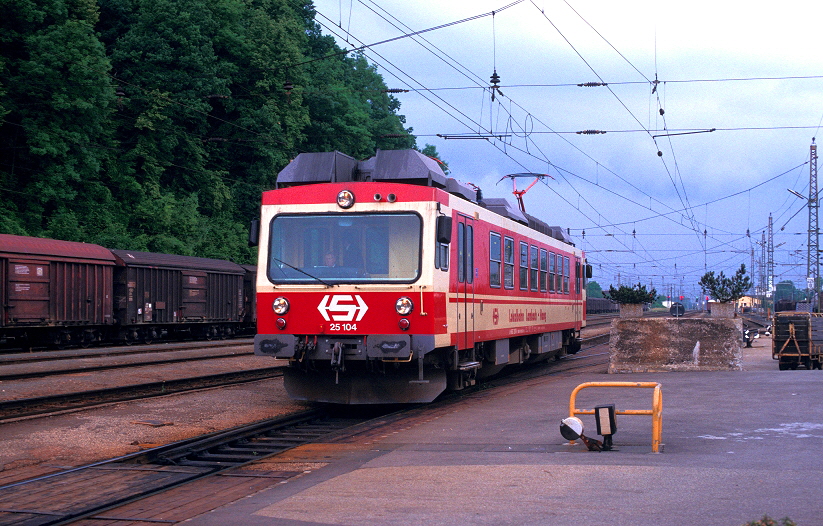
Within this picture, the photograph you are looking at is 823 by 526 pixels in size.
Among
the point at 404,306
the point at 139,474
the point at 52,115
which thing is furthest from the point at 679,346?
the point at 52,115

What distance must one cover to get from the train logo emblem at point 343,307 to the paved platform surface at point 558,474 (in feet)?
5.53

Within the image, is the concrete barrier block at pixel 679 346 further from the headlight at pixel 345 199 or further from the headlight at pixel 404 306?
the headlight at pixel 345 199

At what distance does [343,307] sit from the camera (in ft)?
41.1

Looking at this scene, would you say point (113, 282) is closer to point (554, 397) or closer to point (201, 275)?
point (201, 275)

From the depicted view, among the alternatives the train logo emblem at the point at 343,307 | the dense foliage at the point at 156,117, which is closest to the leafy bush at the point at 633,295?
the train logo emblem at the point at 343,307

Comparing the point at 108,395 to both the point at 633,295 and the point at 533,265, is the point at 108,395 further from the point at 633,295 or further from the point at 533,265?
the point at 633,295

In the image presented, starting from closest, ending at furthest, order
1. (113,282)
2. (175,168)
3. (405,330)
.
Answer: (405,330) < (113,282) < (175,168)

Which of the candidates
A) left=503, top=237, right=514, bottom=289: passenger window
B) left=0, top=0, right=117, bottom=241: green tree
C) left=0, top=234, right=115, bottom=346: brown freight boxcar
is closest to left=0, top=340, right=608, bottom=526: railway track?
left=503, top=237, right=514, bottom=289: passenger window

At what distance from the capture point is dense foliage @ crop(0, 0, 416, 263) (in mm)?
41438

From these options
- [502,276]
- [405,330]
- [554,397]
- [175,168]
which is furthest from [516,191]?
[175,168]

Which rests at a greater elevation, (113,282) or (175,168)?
(175,168)

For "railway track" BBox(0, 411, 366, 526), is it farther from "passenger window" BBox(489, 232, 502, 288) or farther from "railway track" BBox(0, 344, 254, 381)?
"railway track" BBox(0, 344, 254, 381)

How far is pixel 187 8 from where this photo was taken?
51156 mm

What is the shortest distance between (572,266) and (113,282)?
15607 mm
